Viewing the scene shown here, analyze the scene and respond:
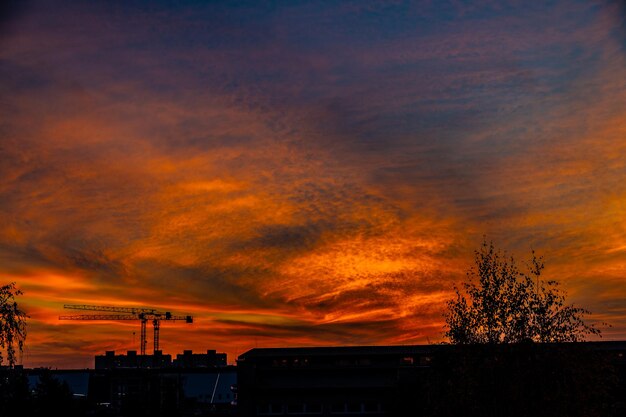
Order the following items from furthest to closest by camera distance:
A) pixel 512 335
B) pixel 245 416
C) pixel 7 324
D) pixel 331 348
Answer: pixel 331 348
pixel 245 416
pixel 512 335
pixel 7 324

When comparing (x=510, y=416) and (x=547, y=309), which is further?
(x=547, y=309)

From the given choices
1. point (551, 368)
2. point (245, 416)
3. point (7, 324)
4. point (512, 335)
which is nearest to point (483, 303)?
point (512, 335)

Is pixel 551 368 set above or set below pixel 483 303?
below

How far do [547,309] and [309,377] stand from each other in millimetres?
111063

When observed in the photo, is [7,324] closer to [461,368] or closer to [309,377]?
[461,368]

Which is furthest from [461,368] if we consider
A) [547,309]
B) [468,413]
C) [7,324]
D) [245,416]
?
[245,416]

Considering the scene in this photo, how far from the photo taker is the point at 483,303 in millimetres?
Answer: 41875

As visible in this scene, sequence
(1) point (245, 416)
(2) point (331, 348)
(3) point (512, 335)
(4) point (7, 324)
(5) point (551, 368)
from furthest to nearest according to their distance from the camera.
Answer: (2) point (331, 348)
(1) point (245, 416)
(3) point (512, 335)
(5) point (551, 368)
(4) point (7, 324)

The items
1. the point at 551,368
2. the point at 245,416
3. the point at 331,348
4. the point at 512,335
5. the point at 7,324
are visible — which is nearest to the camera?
the point at 7,324

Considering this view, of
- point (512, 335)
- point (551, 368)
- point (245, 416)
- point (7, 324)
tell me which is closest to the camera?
point (7, 324)

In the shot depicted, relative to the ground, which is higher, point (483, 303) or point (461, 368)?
point (483, 303)

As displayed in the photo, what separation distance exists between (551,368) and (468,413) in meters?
4.88

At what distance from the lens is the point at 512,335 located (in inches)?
1576

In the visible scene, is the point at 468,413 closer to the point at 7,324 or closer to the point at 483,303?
the point at 483,303
